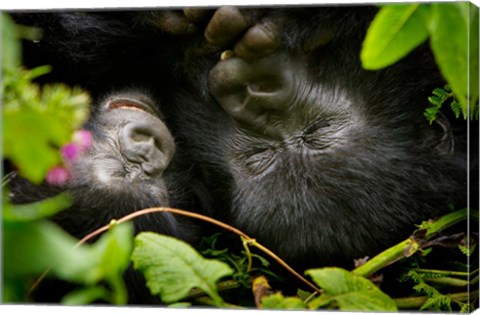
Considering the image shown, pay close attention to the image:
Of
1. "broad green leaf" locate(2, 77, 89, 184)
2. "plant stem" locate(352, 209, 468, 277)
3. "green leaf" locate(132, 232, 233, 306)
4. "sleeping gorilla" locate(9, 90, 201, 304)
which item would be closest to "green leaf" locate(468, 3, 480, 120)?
"plant stem" locate(352, 209, 468, 277)

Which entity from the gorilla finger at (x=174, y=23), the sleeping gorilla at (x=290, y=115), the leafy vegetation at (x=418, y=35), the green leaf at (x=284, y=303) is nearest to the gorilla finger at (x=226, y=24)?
the sleeping gorilla at (x=290, y=115)

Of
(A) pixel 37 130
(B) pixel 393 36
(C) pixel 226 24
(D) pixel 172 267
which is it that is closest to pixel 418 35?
(B) pixel 393 36

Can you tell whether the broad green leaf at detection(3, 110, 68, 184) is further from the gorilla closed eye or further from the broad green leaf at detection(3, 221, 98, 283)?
the gorilla closed eye

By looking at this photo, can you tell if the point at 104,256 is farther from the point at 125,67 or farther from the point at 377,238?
the point at 125,67

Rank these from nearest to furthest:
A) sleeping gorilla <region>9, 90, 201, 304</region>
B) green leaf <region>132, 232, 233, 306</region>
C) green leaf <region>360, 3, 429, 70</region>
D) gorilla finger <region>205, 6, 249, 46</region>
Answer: green leaf <region>360, 3, 429, 70</region>
green leaf <region>132, 232, 233, 306</region>
gorilla finger <region>205, 6, 249, 46</region>
sleeping gorilla <region>9, 90, 201, 304</region>

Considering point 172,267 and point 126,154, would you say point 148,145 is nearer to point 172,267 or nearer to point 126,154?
point 126,154

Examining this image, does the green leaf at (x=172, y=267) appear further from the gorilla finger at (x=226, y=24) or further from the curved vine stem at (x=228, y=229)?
the gorilla finger at (x=226, y=24)

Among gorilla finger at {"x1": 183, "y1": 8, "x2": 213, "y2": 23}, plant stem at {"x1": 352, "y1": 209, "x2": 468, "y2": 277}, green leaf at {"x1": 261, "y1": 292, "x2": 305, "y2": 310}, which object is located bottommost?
green leaf at {"x1": 261, "y1": 292, "x2": 305, "y2": 310}
